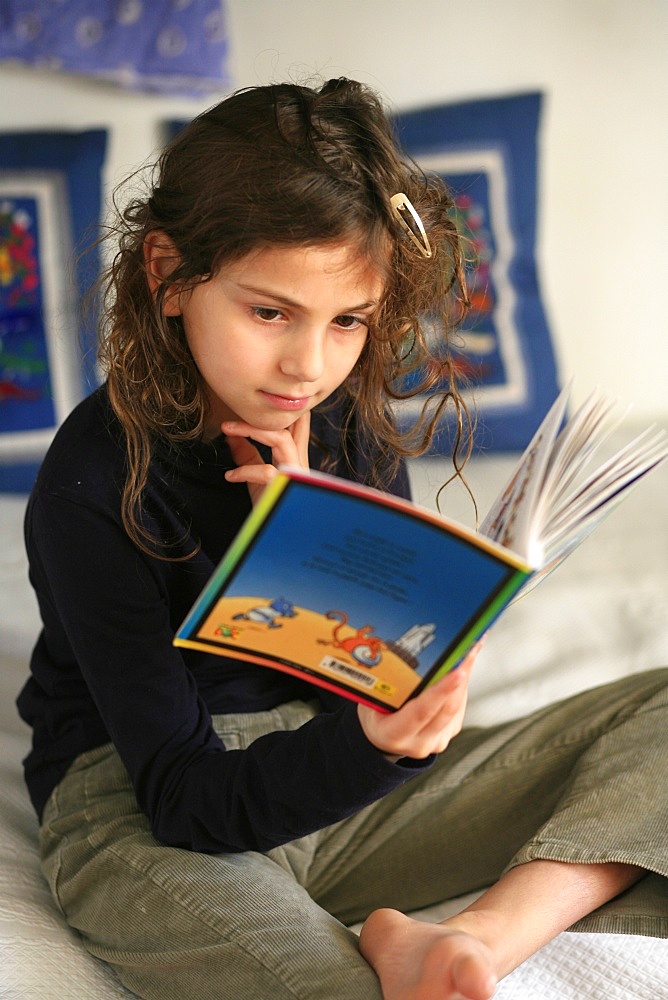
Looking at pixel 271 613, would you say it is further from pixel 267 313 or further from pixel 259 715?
pixel 259 715

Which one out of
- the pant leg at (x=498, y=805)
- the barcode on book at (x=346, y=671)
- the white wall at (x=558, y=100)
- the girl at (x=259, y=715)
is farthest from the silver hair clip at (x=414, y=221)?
the white wall at (x=558, y=100)

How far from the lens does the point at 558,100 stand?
84.0 inches

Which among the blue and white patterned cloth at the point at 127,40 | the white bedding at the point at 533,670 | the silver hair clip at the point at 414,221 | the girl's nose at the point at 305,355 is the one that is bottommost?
the white bedding at the point at 533,670

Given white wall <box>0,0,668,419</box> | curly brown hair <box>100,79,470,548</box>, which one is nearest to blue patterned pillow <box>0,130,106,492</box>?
white wall <box>0,0,668,419</box>

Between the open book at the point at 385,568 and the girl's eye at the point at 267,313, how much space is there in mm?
205

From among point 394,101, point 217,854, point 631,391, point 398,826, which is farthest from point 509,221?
point 217,854

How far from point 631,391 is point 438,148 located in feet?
2.23

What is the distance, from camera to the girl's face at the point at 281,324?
80 centimetres

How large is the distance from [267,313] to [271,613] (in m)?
0.25

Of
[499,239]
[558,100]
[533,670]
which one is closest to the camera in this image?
[533,670]

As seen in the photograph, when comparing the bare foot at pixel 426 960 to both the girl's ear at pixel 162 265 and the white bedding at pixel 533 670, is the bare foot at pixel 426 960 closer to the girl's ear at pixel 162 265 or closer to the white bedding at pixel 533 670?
the white bedding at pixel 533 670

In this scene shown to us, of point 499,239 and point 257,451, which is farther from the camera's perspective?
point 499,239

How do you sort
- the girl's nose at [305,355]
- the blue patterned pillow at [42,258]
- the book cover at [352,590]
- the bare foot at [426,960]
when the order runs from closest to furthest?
the book cover at [352,590]
the bare foot at [426,960]
the girl's nose at [305,355]
the blue patterned pillow at [42,258]

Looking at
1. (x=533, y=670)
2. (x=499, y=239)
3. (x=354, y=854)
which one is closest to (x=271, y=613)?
(x=354, y=854)
